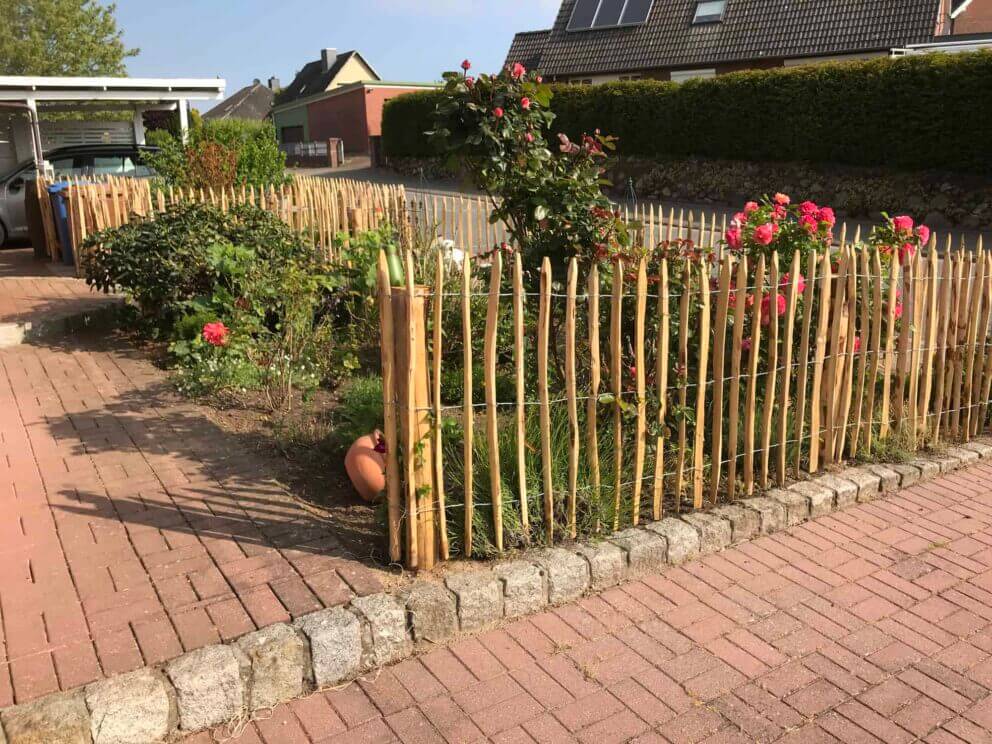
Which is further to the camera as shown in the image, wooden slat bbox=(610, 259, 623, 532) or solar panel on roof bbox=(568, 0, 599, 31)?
solar panel on roof bbox=(568, 0, 599, 31)

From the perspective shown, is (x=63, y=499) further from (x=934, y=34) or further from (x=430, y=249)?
(x=934, y=34)

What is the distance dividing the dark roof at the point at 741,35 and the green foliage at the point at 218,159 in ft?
54.9

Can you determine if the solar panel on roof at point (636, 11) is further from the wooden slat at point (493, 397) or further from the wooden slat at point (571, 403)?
the wooden slat at point (493, 397)

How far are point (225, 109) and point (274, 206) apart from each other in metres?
56.9

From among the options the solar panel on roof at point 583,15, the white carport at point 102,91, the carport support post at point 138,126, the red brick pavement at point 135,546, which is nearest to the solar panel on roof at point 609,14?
the solar panel on roof at point 583,15

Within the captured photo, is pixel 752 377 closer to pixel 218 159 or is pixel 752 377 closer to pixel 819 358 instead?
pixel 819 358

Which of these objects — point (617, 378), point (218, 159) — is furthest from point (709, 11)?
point (617, 378)

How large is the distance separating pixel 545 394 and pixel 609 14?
2823 centimetres

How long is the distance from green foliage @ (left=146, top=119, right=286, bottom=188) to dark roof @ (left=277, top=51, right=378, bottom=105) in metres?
38.2

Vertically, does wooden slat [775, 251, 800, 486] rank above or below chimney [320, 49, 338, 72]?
below

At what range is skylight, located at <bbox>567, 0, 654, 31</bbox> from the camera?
27938 millimetres

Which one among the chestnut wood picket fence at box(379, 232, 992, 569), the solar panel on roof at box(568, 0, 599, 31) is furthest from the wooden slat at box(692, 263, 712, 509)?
the solar panel on roof at box(568, 0, 599, 31)

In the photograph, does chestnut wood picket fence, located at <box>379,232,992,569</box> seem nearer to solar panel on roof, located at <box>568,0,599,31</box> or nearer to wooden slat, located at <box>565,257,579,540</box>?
wooden slat, located at <box>565,257,579,540</box>

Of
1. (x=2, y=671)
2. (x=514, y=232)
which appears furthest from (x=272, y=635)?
(x=514, y=232)
